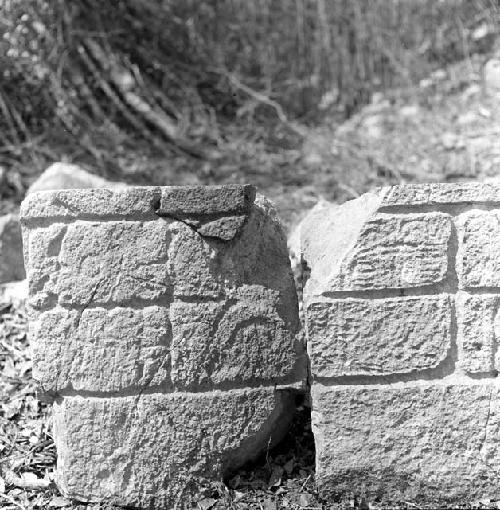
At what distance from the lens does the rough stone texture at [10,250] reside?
137 inches

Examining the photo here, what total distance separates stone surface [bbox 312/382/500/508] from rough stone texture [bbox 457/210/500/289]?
0.30 meters

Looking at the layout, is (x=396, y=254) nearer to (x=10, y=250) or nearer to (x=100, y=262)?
(x=100, y=262)

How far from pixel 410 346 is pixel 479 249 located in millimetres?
322

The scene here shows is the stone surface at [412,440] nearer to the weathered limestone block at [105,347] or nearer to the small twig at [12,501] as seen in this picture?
the weathered limestone block at [105,347]

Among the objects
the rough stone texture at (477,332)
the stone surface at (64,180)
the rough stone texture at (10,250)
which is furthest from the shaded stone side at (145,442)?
the stone surface at (64,180)

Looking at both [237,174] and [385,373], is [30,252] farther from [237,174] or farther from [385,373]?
[237,174]

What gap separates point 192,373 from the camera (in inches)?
84.0

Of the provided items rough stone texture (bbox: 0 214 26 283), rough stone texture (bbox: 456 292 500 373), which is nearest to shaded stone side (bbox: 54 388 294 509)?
rough stone texture (bbox: 456 292 500 373)

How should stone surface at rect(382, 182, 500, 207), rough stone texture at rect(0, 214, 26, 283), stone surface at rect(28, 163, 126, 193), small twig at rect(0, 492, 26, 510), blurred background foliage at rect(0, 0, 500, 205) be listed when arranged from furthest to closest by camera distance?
1. blurred background foliage at rect(0, 0, 500, 205)
2. stone surface at rect(28, 163, 126, 193)
3. rough stone texture at rect(0, 214, 26, 283)
4. small twig at rect(0, 492, 26, 510)
5. stone surface at rect(382, 182, 500, 207)

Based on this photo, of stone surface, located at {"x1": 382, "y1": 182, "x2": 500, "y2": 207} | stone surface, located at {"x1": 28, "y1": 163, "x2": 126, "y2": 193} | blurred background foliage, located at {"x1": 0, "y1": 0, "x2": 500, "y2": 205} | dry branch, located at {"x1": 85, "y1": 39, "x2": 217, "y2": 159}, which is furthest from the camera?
dry branch, located at {"x1": 85, "y1": 39, "x2": 217, "y2": 159}

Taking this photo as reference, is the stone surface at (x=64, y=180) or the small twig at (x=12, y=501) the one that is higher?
the stone surface at (x=64, y=180)

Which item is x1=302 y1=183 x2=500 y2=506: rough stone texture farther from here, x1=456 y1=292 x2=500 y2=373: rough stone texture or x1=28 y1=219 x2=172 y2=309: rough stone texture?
x1=28 y1=219 x2=172 y2=309: rough stone texture

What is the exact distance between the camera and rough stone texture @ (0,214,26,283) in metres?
3.47

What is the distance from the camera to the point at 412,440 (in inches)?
82.6
